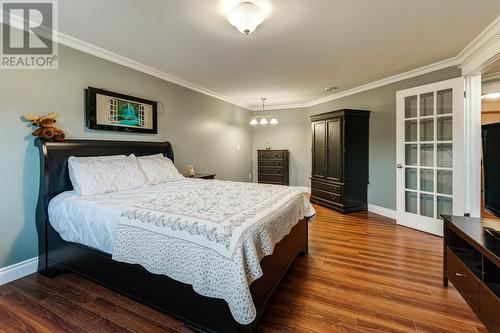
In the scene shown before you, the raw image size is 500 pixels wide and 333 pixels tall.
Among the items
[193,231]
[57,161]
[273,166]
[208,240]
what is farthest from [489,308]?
[273,166]

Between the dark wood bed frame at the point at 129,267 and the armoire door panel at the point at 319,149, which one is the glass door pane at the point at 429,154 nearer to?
the armoire door panel at the point at 319,149

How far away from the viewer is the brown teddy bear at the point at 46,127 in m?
2.20

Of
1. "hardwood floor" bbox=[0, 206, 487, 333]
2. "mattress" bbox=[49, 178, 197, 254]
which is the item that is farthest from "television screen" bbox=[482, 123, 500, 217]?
"mattress" bbox=[49, 178, 197, 254]

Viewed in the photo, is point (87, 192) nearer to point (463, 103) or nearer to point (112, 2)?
point (112, 2)

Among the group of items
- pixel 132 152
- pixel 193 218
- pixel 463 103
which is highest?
pixel 463 103

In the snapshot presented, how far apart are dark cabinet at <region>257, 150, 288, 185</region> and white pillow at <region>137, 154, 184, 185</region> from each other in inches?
124

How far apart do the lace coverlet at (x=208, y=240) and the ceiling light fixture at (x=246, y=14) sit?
4.78 feet

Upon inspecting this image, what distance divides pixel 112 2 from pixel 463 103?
12.8 ft

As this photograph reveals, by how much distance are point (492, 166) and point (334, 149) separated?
8.80ft

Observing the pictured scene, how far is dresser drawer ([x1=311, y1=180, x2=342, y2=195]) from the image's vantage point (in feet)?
14.3

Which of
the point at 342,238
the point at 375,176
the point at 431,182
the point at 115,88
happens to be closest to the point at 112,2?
the point at 115,88

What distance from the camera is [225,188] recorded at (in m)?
2.56

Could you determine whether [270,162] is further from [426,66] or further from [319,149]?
[426,66]

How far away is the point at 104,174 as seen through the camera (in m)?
2.38
